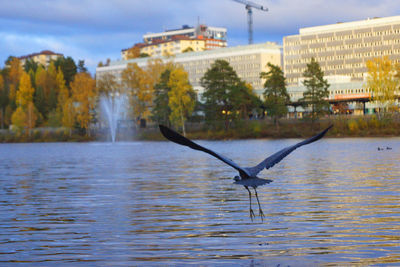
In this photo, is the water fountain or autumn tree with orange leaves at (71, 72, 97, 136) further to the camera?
the water fountain

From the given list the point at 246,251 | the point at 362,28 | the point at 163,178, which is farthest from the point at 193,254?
the point at 362,28

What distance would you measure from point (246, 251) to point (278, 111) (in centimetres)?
10640

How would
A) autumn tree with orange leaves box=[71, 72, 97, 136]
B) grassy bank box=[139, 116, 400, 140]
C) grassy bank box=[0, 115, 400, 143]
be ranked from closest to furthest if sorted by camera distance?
grassy bank box=[139, 116, 400, 140]
grassy bank box=[0, 115, 400, 143]
autumn tree with orange leaves box=[71, 72, 97, 136]

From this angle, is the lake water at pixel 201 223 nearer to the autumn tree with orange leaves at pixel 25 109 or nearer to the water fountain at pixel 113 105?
the water fountain at pixel 113 105

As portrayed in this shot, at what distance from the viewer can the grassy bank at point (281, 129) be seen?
11506cm

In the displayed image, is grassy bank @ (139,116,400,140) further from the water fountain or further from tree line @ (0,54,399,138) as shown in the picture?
the water fountain

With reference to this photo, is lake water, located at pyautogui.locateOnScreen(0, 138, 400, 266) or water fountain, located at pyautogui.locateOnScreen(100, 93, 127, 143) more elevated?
water fountain, located at pyautogui.locateOnScreen(100, 93, 127, 143)

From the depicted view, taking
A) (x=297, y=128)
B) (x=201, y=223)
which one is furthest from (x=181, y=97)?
(x=201, y=223)

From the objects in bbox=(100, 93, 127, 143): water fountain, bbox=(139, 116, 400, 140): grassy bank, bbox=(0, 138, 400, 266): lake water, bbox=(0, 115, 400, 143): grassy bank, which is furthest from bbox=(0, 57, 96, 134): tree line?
bbox=(0, 138, 400, 266): lake water

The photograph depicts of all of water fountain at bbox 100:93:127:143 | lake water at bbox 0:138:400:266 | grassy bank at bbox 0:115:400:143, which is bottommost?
lake water at bbox 0:138:400:266

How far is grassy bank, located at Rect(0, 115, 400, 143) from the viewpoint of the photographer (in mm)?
115062

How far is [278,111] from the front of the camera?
121 m

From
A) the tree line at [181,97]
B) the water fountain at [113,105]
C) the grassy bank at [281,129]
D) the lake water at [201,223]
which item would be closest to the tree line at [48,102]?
the tree line at [181,97]

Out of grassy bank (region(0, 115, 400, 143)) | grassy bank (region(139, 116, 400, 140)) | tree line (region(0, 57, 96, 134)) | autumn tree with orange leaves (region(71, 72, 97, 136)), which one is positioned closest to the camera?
grassy bank (region(139, 116, 400, 140))
